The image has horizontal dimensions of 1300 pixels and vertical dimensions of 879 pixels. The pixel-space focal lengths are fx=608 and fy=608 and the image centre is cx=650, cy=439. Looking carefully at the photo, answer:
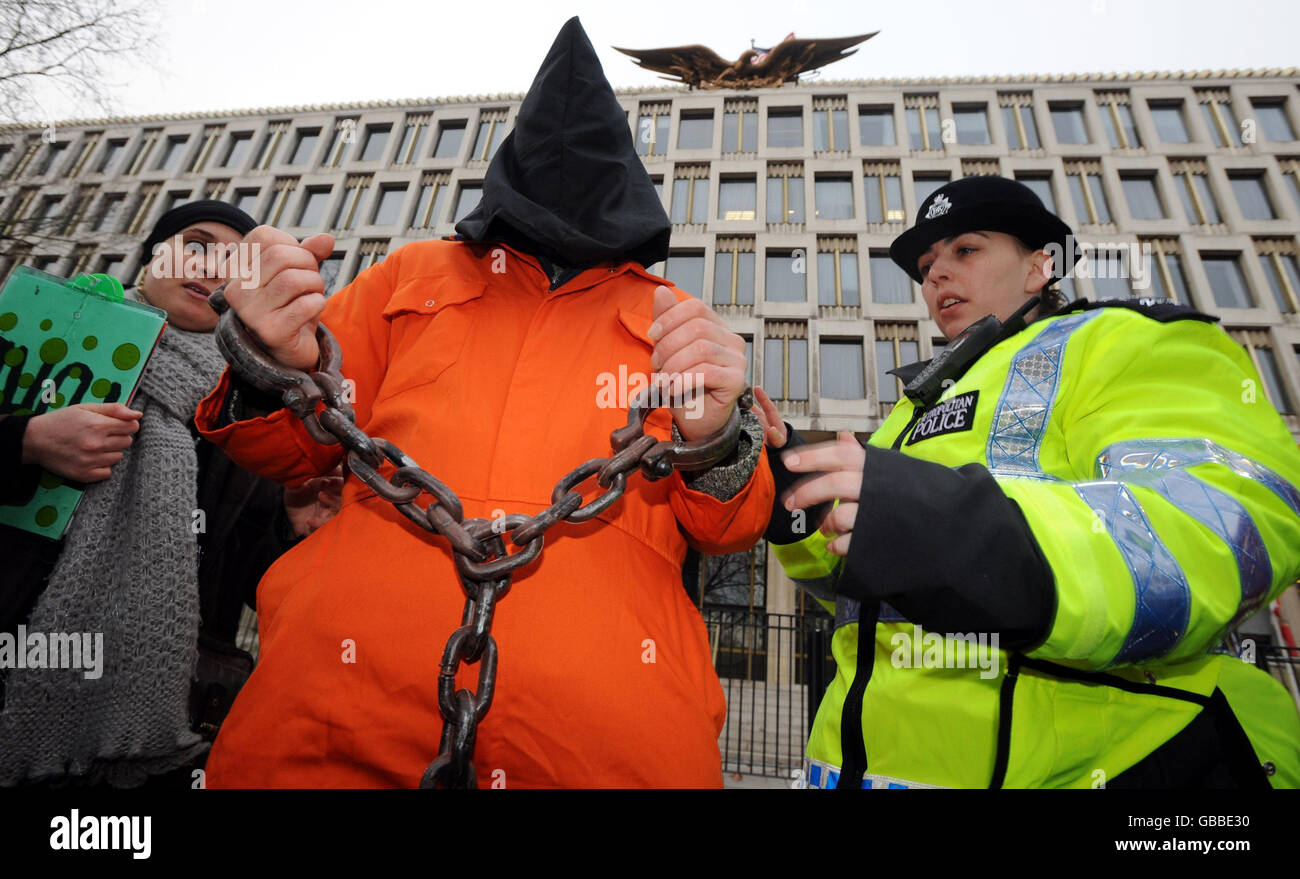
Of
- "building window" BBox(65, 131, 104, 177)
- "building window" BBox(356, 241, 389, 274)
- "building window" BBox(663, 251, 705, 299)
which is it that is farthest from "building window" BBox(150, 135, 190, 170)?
"building window" BBox(663, 251, 705, 299)

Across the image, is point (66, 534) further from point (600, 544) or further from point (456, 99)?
point (456, 99)

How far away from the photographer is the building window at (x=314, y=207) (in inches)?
979

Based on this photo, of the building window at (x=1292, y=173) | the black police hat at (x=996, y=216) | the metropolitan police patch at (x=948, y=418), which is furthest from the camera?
the building window at (x=1292, y=173)

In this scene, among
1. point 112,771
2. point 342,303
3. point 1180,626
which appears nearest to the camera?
point 1180,626

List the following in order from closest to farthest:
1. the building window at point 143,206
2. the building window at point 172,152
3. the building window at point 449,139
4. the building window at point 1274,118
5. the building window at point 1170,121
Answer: the building window at point 1274,118
the building window at point 1170,121
the building window at point 449,139
the building window at point 143,206
the building window at point 172,152

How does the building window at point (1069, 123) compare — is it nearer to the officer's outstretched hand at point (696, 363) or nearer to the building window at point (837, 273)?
the building window at point (837, 273)

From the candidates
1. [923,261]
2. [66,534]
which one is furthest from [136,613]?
[923,261]

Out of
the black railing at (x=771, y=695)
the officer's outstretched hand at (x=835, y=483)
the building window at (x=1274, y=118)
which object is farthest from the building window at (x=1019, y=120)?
the officer's outstretched hand at (x=835, y=483)

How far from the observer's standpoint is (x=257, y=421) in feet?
4.45

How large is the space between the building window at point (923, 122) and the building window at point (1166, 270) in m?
8.05

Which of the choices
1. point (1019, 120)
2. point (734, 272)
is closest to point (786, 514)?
point (734, 272)

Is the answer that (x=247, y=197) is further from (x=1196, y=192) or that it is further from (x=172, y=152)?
(x=1196, y=192)

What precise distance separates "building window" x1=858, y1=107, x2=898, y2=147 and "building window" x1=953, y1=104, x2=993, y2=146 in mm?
2418
